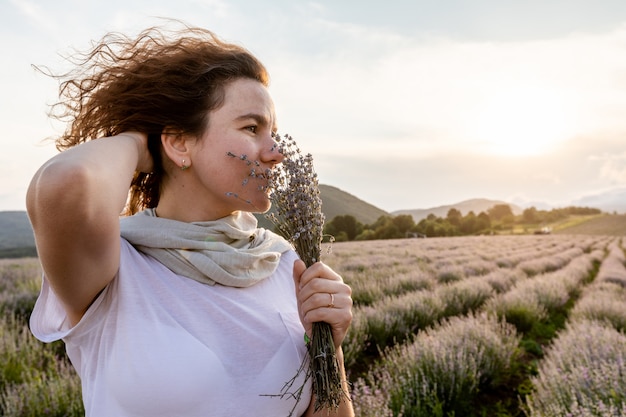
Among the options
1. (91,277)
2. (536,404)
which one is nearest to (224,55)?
(91,277)

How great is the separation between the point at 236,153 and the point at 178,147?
0.78 ft

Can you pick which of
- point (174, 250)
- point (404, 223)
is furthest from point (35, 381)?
point (404, 223)

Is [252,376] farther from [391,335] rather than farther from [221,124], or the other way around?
[391,335]

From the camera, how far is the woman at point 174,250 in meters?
1.12

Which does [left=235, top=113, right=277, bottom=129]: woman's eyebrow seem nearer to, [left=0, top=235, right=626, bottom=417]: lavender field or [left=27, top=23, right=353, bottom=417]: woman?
[left=27, top=23, right=353, bottom=417]: woman

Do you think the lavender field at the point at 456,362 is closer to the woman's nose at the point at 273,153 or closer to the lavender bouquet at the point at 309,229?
the lavender bouquet at the point at 309,229

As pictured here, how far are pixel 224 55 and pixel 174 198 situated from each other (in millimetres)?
548

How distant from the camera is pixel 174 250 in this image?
1.47 meters

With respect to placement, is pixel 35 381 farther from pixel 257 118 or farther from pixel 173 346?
pixel 257 118

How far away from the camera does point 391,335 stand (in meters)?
5.55

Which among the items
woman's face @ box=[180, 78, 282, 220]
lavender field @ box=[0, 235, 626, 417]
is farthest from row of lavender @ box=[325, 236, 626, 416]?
woman's face @ box=[180, 78, 282, 220]

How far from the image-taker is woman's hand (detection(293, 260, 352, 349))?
1280mm

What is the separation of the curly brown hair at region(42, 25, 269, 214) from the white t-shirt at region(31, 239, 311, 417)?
0.44 metres

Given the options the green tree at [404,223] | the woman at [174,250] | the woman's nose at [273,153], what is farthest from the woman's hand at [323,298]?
the green tree at [404,223]
